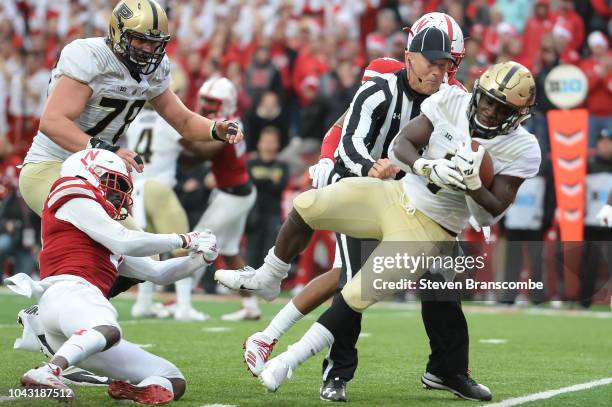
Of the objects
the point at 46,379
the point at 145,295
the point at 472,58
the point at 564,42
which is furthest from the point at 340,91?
the point at 46,379

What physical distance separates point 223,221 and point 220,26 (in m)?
6.31

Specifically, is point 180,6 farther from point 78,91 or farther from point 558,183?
point 78,91

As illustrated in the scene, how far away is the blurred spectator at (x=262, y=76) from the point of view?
1399 cm

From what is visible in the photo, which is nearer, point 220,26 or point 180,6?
point 220,26

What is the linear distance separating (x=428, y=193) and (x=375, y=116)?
68 centimetres

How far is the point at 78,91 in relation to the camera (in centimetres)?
604

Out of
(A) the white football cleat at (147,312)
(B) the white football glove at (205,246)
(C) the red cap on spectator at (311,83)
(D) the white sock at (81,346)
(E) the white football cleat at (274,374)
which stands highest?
(C) the red cap on spectator at (311,83)

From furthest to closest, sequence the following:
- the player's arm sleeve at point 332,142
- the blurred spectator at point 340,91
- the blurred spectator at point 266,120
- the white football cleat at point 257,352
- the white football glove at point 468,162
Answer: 1. the blurred spectator at point 266,120
2. the blurred spectator at point 340,91
3. the player's arm sleeve at point 332,142
4. the white football cleat at point 257,352
5. the white football glove at point 468,162

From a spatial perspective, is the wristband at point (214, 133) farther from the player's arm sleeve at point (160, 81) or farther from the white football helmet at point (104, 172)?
the white football helmet at point (104, 172)

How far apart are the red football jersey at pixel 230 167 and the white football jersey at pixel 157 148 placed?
0.37m

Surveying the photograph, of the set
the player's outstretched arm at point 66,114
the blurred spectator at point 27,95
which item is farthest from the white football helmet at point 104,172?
the blurred spectator at point 27,95

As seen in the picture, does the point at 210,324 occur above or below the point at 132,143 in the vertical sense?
below

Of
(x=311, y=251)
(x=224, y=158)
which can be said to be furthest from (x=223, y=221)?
(x=311, y=251)

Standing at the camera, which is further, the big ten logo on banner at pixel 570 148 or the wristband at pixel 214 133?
the big ten logo on banner at pixel 570 148
